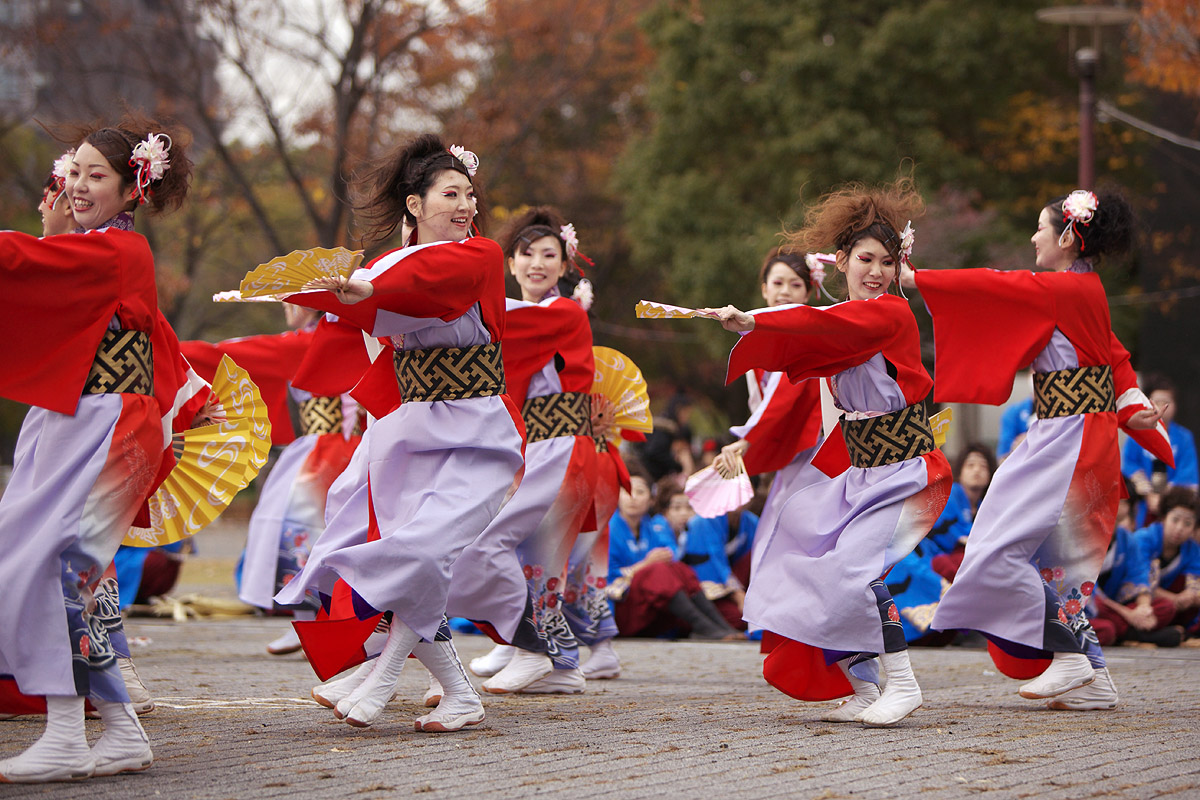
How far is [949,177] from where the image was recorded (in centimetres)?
1672

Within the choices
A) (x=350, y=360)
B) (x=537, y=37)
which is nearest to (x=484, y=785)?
Answer: (x=350, y=360)

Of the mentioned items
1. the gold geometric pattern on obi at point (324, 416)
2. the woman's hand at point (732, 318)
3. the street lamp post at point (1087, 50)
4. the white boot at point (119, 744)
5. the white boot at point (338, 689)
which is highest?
the street lamp post at point (1087, 50)

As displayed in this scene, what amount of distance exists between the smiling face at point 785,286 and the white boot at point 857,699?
1.98m

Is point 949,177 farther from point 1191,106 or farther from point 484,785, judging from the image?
point 484,785

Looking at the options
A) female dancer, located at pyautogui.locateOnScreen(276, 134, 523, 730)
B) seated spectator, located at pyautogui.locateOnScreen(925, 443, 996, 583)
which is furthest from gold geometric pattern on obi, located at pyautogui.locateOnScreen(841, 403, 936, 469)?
seated spectator, located at pyautogui.locateOnScreen(925, 443, 996, 583)

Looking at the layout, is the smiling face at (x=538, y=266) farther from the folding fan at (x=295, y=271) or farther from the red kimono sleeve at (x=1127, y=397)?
the red kimono sleeve at (x=1127, y=397)

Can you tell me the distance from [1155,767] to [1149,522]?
17.2ft

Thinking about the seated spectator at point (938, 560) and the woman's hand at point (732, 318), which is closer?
the woman's hand at point (732, 318)

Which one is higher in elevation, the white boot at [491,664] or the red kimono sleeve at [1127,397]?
the red kimono sleeve at [1127,397]

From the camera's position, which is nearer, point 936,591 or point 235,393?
point 235,393

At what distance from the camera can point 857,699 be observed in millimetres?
4719

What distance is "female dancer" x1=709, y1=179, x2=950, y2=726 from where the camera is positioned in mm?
4543

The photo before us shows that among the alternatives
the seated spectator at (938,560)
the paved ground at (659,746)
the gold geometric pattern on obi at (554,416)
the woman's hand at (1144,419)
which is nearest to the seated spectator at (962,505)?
the seated spectator at (938,560)

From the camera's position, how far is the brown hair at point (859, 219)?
195 inches
